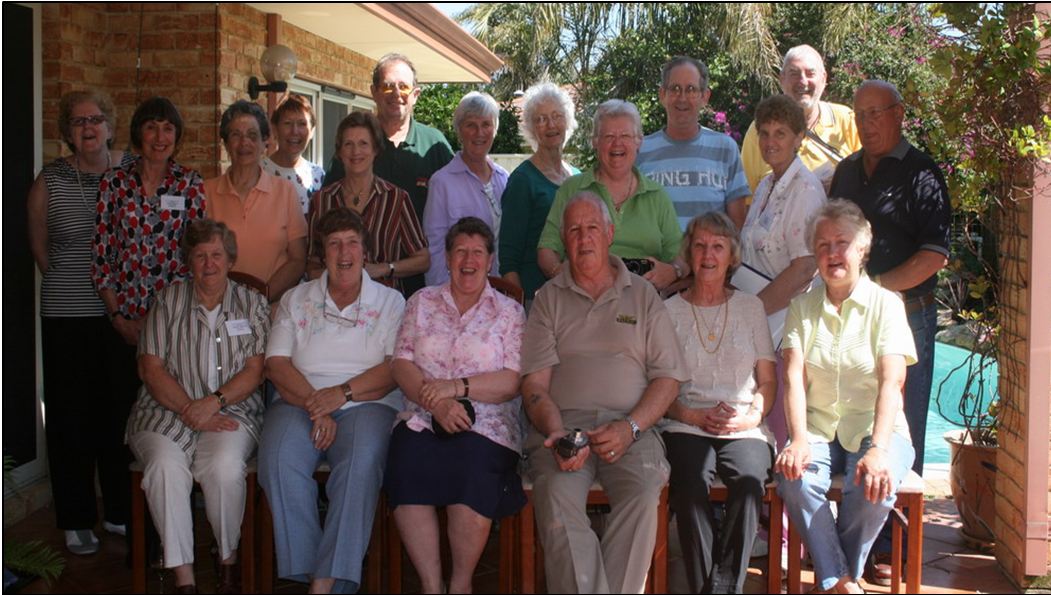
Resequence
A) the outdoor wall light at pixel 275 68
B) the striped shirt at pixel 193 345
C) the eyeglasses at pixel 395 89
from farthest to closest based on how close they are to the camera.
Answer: the outdoor wall light at pixel 275 68, the eyeglasses at pixel 395 89, the striped shirt at pixel 193 345

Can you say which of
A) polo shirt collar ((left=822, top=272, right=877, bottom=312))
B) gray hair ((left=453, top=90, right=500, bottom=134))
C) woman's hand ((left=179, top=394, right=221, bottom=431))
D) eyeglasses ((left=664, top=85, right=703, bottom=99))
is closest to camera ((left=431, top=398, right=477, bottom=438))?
woman's hand ((left=179, top=394, right=221, bottom=431))

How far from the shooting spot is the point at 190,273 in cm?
395

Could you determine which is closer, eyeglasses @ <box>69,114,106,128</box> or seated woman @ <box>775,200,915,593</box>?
seated woman @ <box>775,200,915,593</box>

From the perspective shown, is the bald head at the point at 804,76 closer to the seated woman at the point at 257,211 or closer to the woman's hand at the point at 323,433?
the seated woman at the point at 257,211

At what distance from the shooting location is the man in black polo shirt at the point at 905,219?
12.2 feet

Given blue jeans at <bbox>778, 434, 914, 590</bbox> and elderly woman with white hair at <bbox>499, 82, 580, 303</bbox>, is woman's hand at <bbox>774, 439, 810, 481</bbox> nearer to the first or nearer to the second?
blue jeans at <bbox>778, 434, 914, 590</bbox>

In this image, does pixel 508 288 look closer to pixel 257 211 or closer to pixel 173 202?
pixel 257 211

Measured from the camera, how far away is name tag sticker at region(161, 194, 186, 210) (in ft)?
13.0

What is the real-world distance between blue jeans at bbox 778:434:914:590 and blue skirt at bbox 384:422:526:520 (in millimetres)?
915

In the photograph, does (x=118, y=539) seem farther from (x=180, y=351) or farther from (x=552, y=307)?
(x=552, y=307)

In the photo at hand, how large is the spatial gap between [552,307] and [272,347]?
41.1 inches

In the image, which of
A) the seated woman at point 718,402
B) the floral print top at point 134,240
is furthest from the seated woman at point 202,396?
the seated woman at point 718,402

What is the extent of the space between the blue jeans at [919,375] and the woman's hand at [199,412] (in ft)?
8.48

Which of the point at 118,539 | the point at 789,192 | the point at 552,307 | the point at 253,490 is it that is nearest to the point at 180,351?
the point at 253,490
